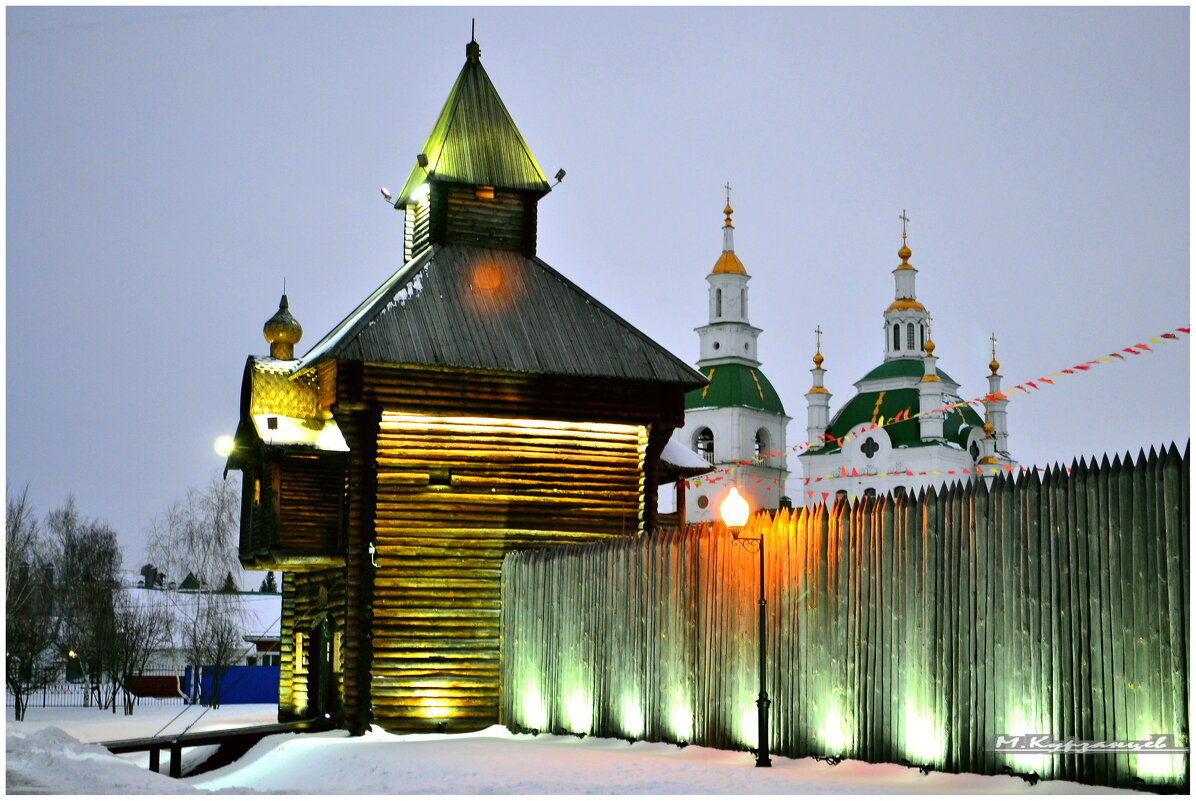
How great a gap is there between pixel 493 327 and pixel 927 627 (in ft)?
34.8

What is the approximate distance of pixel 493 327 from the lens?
22.0 meters

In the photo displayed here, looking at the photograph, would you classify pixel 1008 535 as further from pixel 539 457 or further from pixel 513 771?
pixel 539 457

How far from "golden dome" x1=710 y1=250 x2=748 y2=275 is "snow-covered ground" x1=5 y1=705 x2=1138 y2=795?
7044 cm

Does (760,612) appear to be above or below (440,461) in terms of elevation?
below

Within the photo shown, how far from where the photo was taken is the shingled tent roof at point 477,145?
2411cm

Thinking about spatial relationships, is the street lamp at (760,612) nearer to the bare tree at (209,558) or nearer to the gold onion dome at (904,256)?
the bare tree at (209,558)

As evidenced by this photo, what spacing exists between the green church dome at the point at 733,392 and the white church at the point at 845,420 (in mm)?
82

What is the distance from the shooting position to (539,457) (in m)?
21.6

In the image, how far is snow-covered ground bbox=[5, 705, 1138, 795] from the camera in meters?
12.2

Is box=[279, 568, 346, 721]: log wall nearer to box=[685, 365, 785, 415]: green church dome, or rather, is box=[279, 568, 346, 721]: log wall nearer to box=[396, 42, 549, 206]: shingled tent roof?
box=[396, 42, 549, 206]: shingled tent roof

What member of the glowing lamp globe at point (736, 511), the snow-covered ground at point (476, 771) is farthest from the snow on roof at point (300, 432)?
the glowing lamp globe at point (736, 511)

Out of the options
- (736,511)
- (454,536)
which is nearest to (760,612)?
(736,511)

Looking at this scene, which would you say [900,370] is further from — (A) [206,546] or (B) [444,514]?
(B) [444,514]

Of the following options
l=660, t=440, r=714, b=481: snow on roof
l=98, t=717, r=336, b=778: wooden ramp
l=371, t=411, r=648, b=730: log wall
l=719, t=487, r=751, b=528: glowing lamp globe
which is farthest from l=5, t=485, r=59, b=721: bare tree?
l=719, t=487, r=751, b=528: glowing lamp globe
